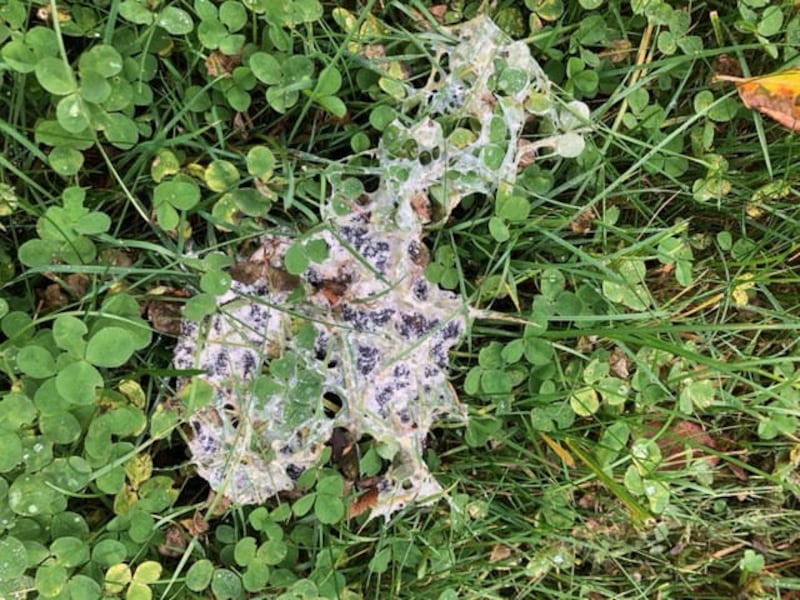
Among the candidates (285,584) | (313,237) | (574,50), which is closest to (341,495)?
(285,584)

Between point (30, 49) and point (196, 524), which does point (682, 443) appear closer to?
point (196, 524)

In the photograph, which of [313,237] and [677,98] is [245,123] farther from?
[677,98]

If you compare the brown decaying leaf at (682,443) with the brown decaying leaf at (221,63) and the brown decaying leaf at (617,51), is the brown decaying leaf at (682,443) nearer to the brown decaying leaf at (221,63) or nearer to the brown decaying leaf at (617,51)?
the brown decaying leaf at (617,51)

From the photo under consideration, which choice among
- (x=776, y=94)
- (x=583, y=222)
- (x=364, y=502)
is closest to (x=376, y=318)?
(x=364, y=502)

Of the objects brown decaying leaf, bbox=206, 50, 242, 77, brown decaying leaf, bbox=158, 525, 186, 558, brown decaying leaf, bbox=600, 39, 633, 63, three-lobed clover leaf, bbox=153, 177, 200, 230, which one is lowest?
brown decaying leaf, bbox=158, 525, 186, 558

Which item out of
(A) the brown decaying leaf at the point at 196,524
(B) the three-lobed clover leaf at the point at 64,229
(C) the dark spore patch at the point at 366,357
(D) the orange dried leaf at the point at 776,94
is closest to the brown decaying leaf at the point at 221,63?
(B) the three-lobed clover leaf at the point at 64,229

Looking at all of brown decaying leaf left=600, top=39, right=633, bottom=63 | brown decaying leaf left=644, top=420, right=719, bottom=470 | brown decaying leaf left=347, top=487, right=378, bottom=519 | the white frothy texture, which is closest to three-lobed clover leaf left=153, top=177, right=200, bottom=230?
the white frothy texture

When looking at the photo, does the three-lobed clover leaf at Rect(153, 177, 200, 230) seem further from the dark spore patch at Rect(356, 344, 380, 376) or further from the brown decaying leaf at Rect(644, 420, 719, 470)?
the brown decaying leaf at Rect(644, 420, 719, 470)
